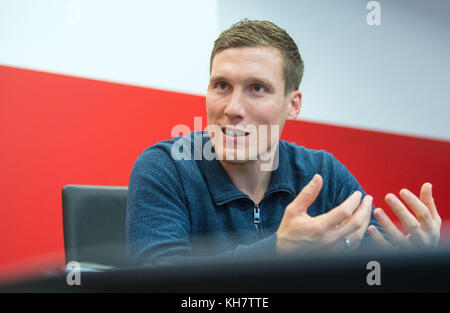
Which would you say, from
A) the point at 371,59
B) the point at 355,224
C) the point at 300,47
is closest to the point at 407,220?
the point at 355,224

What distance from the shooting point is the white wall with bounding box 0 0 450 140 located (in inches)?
60.7

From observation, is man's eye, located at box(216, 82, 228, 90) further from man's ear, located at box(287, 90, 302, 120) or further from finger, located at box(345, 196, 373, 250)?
finger, located at box(345, 196, 373, 250)

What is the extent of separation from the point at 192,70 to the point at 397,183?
143cm

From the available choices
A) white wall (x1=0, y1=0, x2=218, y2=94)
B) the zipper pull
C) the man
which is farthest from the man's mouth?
white wall (x1=0, y1=0, x2=218, y2=94)

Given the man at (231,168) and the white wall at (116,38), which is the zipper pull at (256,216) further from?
the white wall at (116,38)

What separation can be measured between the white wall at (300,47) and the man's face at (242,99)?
0.88 m

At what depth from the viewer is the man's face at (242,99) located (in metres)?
0.72

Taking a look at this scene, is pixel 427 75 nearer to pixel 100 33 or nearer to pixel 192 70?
pixel 192 70

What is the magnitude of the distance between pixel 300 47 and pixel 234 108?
1328 mm

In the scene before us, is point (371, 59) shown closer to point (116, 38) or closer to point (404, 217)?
point (116, 38)

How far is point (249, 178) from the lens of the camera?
818 mm

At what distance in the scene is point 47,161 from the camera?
150cm

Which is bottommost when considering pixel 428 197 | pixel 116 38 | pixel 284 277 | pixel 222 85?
pixel 284 277
